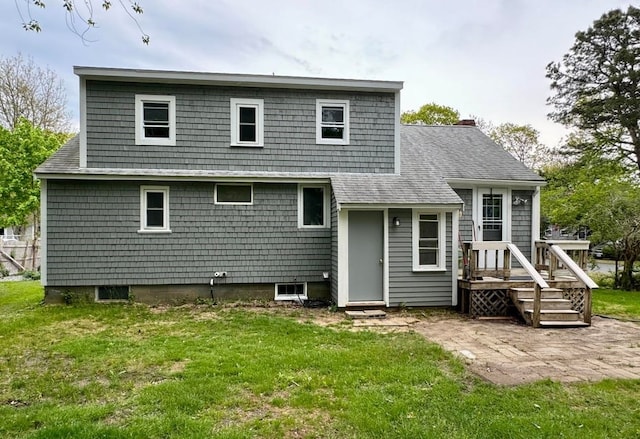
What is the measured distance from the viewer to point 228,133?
9.22 meters

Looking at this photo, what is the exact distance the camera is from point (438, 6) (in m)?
10.4

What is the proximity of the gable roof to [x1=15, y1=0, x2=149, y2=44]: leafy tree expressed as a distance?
24.2ft

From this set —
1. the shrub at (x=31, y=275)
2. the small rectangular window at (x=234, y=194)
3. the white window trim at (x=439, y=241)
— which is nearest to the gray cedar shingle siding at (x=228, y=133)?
the small rectangular window at (x=234, y=194)

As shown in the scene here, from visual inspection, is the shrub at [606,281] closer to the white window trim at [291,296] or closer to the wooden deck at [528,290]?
the wooden deck at [528,290]

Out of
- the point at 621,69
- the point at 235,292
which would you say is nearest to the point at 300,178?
the point at 235,292

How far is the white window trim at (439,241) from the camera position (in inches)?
340

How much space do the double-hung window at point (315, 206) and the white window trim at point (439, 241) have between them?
2.11 m

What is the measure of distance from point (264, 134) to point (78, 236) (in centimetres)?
480

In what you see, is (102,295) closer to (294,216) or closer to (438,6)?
(294,216)

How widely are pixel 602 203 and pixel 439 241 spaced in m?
7.81

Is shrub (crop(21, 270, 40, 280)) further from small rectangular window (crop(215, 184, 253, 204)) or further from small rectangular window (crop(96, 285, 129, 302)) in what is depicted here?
small rectangular window (crop(215, 184, 253, 204))

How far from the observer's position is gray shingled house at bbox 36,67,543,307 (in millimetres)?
8625

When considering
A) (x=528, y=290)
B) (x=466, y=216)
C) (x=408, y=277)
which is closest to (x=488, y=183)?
(x=466, y=216)

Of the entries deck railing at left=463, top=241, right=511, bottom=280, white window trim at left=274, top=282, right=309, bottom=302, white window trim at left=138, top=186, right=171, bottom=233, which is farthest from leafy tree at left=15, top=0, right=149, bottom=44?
deck railing at left=463, top=241, right=511, bottom=280
